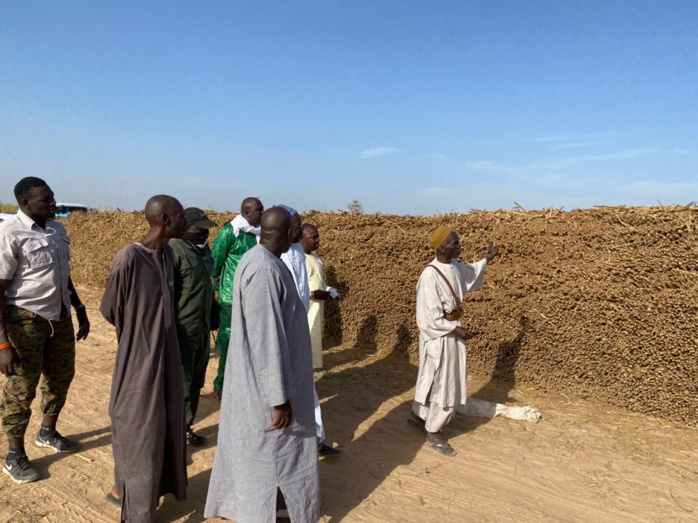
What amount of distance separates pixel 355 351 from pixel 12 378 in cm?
507

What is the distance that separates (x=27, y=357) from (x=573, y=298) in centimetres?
530

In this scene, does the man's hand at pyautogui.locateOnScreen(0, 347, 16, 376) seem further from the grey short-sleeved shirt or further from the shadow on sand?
the shadow on sand

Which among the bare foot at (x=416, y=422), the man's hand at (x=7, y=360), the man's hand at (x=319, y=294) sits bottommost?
the bare foot at (x=416, y=422)

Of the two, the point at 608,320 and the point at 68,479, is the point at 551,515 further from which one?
the point at 68,479

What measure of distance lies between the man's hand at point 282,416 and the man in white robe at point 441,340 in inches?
81.3

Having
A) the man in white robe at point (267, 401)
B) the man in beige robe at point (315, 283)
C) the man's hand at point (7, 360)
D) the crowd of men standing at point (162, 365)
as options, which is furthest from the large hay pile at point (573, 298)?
the man's hand at point (7, 360)

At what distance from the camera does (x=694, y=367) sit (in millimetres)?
4922

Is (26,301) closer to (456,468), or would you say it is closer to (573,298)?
(456,468)

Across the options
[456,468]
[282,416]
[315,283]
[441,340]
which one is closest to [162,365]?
[282,416]

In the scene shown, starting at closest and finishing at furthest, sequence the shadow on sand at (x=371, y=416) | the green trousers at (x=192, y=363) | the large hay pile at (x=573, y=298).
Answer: the shadow on sand at (x=371, y=416) → the green trousers at (x=192, y=363) → the large hay pile at (x=573, y=298)

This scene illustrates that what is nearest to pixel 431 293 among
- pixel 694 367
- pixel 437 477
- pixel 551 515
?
pixel 437 477

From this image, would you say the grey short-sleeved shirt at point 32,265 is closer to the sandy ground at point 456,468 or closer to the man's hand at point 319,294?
the sandy ground at point 456,468

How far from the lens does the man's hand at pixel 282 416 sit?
A: 9.52 feet

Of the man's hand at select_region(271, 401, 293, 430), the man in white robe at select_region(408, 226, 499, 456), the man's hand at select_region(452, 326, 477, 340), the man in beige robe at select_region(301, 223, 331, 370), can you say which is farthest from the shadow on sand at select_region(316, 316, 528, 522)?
the man's hand at select_region(452, 326, 477, 340)
